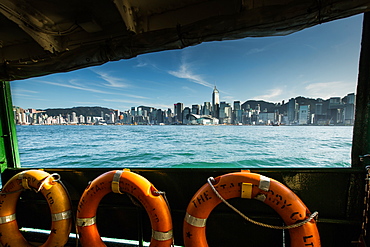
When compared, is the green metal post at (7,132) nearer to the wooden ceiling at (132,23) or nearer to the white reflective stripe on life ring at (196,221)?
the wooden ceiling at (132,23)

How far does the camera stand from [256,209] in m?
1.79

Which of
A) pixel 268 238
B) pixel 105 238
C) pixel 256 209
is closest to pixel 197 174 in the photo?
pixel 256 209

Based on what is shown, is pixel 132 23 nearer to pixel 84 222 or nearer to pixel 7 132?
pixel 84 222

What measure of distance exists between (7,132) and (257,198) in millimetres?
3401

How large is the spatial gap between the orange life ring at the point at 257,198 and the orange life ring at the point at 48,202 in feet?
4.31

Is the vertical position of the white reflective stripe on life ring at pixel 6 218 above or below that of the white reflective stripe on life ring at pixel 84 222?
below

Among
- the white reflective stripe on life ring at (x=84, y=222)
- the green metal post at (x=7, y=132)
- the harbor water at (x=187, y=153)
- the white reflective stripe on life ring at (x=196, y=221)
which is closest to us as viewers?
the white reflective stripe on life ring at (x=196, y=221)

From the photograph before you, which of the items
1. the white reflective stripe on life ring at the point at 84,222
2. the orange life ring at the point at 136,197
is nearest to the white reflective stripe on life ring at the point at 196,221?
the orange life ring at the point at 136,197

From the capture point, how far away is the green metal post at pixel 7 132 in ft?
7.80

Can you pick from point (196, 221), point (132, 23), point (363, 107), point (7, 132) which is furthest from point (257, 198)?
point (7, 132)

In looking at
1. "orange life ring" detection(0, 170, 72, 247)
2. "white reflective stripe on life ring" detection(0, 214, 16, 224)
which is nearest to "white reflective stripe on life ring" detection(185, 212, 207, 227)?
"orange life ring" detection(0, 170, 72, 247)

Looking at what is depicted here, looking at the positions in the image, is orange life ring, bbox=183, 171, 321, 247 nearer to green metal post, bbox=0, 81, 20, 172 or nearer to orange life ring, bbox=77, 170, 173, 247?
orange life ring, bbox=77, 170, 173, 247

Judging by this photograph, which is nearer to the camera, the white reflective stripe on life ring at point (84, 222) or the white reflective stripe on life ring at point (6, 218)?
the white reflective stripe on life ring at point (84, 222)

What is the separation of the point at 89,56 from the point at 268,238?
2725 millimetres
